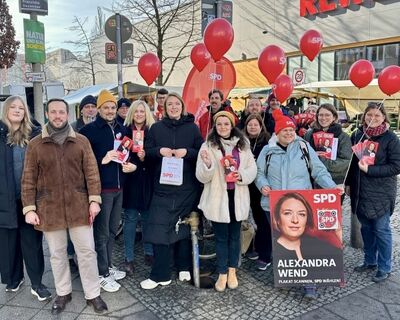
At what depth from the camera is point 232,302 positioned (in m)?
3.77

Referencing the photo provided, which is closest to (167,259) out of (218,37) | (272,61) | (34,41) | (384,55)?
(218,37)

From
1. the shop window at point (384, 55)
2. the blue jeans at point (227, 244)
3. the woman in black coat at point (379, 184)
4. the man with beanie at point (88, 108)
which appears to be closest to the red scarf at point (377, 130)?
the woman in black coat at point (379, 184)

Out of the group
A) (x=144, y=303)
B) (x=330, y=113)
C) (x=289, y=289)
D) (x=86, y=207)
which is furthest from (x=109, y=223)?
(x=330, y=113)

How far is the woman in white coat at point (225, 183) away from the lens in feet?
12.5

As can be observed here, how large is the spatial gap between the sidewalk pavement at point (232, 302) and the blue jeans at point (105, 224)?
330 mm

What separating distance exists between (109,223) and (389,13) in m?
18.8

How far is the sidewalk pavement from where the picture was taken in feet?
11.6

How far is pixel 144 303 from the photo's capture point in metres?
3.76

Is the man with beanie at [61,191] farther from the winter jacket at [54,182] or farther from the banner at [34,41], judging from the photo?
the banner at [34,41]

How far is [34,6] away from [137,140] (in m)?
5.31

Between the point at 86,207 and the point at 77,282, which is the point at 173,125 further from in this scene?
the point at 77,282

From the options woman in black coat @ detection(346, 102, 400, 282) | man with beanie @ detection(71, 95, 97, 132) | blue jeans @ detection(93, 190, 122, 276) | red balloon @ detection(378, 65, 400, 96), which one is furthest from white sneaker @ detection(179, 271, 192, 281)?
red balloon @ detection(378, 65, 400, 96)

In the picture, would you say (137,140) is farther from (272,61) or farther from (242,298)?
(272,61)

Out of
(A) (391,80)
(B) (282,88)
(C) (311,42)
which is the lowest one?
(A) (391,80)
